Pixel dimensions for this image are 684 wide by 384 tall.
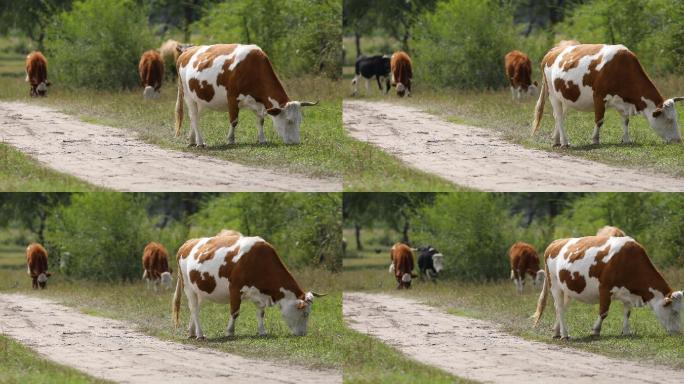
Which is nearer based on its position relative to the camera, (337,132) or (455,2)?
(337,132)

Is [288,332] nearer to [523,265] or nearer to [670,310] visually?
[670,310]

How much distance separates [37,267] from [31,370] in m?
18.5

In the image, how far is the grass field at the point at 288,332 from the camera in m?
23.5

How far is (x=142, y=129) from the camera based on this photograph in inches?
1260

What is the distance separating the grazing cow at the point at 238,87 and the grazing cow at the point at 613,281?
5.64 metres

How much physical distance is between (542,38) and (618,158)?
2216cm

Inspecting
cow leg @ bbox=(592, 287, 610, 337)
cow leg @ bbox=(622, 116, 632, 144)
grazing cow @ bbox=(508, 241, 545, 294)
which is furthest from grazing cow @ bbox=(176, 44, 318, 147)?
grazing cow @ bbox=(508, 241, 545, 294)

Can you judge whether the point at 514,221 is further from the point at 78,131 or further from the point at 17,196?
the point at 17,196

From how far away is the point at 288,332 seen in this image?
25.5m

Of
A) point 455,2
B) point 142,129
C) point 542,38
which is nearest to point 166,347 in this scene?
point 142,129

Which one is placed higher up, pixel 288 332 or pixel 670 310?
pixel 670 310

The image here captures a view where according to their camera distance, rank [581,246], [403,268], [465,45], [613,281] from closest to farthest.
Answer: [613,281] → [581,246] → [403,268] → [465,45]

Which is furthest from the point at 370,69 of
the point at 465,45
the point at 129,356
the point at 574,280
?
the point at 129,356

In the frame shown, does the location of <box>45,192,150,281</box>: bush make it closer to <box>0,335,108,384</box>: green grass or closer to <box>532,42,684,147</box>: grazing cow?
<box>0,335,108,384</box>: green grass
